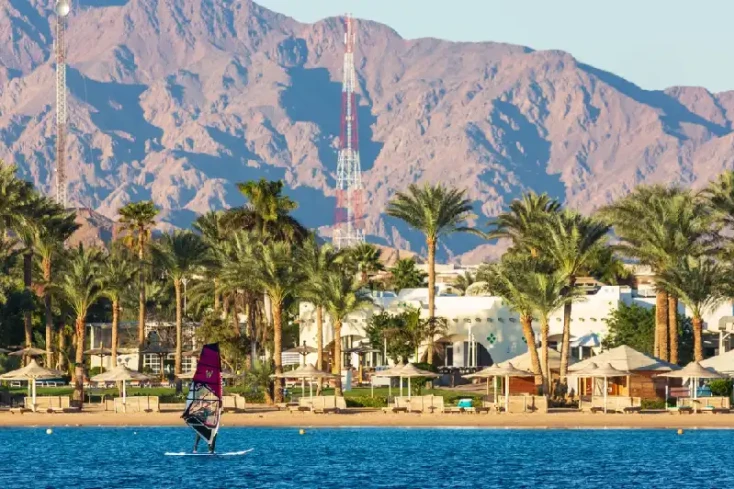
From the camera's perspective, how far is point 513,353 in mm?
109812

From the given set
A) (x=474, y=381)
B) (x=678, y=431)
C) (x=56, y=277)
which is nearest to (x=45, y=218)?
(x=56, y=277)

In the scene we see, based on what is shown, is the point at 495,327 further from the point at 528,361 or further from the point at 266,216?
the point at 528,361

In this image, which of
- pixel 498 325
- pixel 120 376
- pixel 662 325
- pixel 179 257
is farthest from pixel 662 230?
pixel 179 257

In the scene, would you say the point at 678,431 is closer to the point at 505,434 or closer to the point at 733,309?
the point at 505,434

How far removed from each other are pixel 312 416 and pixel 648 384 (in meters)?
19.2

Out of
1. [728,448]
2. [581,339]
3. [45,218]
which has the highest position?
[45,218]

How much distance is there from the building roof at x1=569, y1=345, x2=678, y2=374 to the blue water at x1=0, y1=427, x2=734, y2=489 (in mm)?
9754

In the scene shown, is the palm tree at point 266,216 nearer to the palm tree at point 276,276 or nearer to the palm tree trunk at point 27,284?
the palm tree trunk at point 27,284

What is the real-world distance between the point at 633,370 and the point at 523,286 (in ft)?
22.5

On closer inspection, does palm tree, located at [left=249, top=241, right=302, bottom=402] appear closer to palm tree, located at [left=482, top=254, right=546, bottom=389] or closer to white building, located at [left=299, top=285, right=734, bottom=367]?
palm tree, located at [left=482, top=254, right=546, bottom=389]

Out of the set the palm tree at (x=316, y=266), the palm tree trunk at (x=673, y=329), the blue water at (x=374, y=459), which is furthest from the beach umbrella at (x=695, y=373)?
the palm tree at (x=316, y=266)

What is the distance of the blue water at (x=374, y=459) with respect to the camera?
170ft

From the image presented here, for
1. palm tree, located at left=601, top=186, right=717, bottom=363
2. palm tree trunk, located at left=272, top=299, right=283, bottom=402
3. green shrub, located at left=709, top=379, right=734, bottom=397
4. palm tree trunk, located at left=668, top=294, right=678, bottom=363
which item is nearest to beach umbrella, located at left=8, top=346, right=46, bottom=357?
palm tree trunk, located at left=272, top=299, right=283, bottom=402

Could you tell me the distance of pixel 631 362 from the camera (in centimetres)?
8112
